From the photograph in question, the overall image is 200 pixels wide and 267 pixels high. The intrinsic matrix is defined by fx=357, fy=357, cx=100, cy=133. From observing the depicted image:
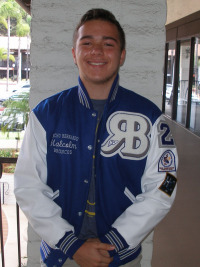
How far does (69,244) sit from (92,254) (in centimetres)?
9

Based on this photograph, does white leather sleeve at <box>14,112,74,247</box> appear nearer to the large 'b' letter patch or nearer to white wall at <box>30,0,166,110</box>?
the large 'b' letter patch

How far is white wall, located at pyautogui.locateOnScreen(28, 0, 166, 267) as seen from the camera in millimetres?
1785

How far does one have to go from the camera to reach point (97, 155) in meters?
1.35

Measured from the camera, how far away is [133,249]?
137 centimetres

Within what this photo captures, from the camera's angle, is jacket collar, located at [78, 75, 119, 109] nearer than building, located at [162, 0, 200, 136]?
Yes

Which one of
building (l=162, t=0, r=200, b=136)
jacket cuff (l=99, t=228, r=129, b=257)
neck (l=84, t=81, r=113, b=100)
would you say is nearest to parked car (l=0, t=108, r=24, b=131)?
building (l=162, t=0, r=200, b=136)

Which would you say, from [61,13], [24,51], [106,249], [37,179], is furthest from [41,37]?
[24,51]

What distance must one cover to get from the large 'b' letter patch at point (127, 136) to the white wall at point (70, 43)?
501 millimetres

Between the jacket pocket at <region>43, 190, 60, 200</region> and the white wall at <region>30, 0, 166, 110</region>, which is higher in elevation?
the white wall at <region>30, 0, 166, 110</region>

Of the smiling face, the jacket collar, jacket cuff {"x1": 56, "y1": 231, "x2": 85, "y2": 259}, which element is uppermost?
the smiling face

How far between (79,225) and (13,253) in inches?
197

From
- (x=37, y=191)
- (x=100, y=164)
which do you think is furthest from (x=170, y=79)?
(x=37, y=191)

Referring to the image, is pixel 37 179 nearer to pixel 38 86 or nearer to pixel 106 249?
pixel 106 249

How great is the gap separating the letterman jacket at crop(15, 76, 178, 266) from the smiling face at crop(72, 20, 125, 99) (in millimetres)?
64
